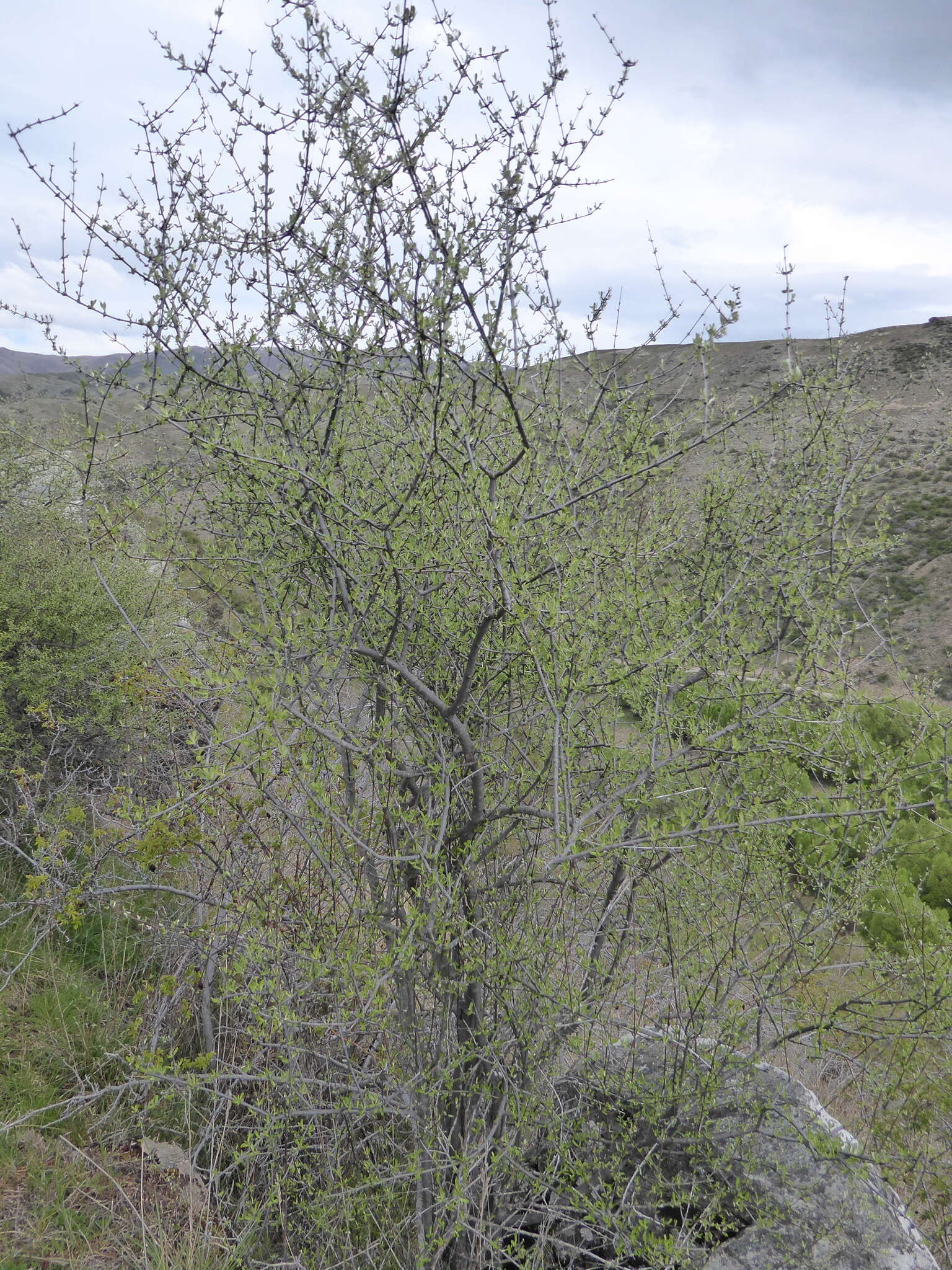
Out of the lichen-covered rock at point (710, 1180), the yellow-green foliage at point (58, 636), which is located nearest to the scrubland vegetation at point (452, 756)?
the lichen-covered rock at point (710, 1180)

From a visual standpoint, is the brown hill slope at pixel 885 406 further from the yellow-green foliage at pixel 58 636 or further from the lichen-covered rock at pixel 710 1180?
the lichen-covered rock at pixel 710 1180

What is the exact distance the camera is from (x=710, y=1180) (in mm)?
2398

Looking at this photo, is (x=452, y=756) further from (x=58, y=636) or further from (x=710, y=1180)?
(x=58, y=636)

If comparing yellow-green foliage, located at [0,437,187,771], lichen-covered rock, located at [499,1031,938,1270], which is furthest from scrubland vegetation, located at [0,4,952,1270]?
yellow-green foliage, located at [0,437,187,771]

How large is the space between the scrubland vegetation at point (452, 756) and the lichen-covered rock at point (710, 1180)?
0.08 m

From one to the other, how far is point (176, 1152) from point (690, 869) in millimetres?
2560

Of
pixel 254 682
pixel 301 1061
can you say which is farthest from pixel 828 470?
pixel 301 1061

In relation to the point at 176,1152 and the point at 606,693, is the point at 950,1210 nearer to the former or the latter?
the point at 606,693

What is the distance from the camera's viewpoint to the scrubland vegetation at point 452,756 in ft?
7.44

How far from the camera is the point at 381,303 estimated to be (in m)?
2.09

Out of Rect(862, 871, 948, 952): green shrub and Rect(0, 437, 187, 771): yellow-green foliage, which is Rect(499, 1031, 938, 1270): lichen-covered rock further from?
Rect(0, 437, 187, 771): yellow-green foliage

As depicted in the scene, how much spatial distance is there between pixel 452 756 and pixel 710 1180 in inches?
62.1

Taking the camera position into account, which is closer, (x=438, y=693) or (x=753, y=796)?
(x=753, y=796)

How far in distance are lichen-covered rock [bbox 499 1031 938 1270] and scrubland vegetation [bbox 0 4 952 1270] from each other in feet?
0.25
